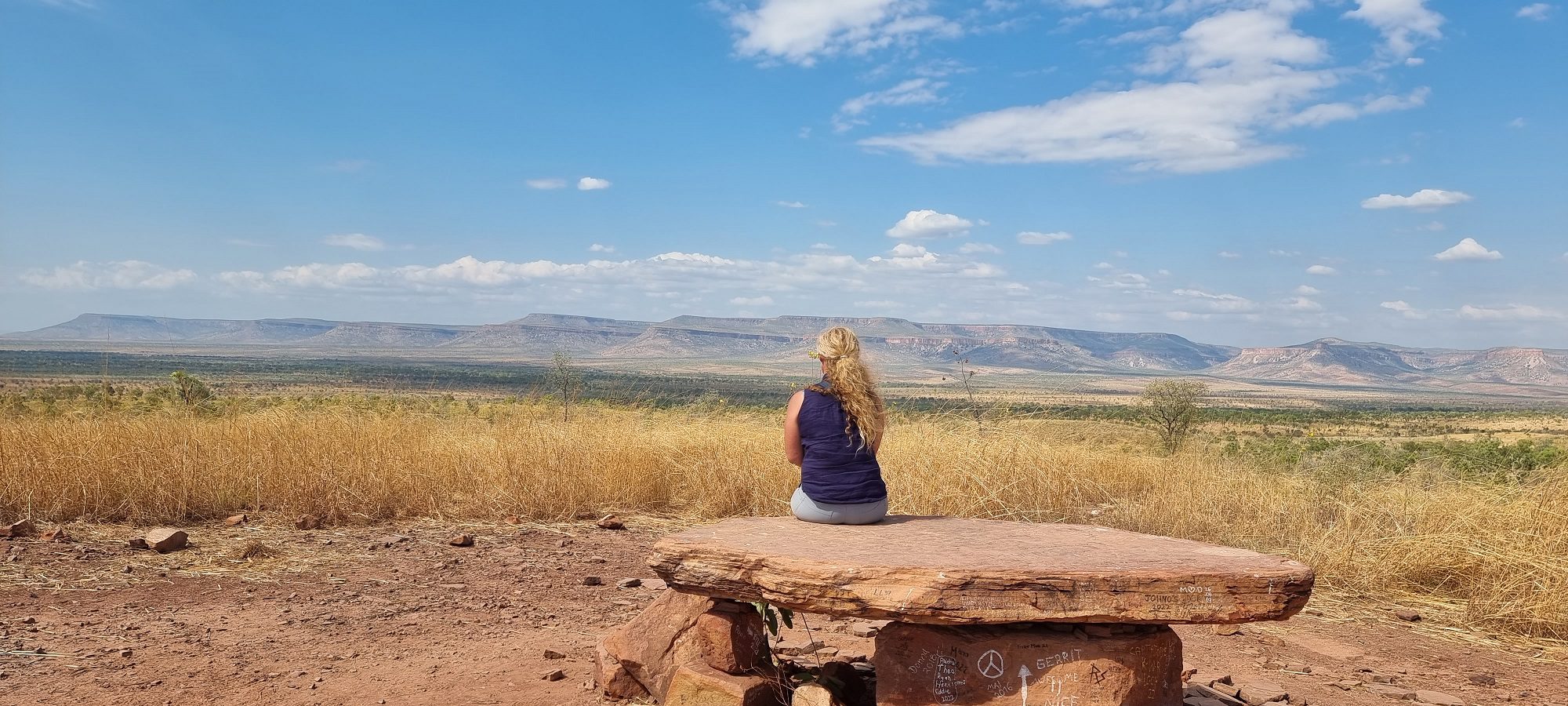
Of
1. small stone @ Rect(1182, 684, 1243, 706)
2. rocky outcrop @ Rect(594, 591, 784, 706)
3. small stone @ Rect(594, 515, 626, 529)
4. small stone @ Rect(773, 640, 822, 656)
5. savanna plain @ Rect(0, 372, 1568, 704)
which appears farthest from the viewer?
small stone @ Rect(594, 515, 626, 529)

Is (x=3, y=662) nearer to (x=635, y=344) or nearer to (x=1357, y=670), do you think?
(x=1357, y=670)

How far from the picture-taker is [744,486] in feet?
33.0

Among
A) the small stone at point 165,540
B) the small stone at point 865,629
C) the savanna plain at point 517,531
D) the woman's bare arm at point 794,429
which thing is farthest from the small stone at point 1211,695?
the small stone at point 165,540

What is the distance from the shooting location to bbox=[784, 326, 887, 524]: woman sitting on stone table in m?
5.08

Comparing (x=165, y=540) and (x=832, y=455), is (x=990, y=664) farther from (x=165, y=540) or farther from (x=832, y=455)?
(x=165, y=540)

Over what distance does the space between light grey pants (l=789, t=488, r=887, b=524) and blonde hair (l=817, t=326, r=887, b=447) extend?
339 millimetres

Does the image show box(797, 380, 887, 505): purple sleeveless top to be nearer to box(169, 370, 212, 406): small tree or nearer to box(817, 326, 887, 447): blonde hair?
box(817, 326, 887, 447): blonde hair

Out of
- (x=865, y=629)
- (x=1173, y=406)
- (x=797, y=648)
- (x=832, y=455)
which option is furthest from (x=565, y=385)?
(x=1173, y=406)

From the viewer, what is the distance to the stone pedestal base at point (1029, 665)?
4.06 m

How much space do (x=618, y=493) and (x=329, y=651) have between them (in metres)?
4.60

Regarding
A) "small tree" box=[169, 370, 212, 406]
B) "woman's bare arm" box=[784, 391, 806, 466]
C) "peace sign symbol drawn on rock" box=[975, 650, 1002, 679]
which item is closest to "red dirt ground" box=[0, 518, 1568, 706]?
"woman's bare arm" box=[784, 391, 806, 466]

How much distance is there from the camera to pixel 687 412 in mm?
13117

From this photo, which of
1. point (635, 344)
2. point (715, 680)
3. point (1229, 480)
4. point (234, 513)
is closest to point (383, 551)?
point (234, 513)

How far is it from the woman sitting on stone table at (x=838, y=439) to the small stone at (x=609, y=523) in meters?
4.37
